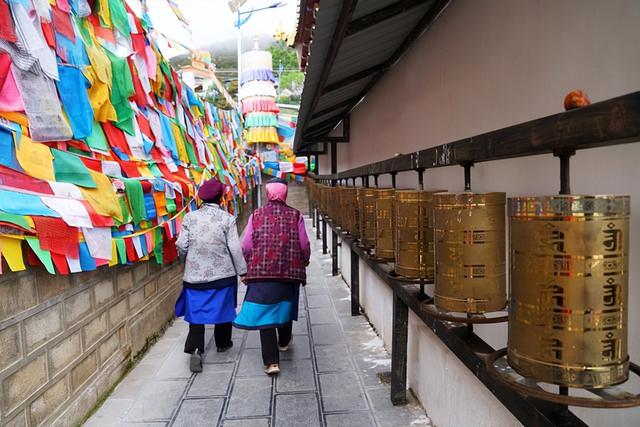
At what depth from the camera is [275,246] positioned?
3975 millimetres

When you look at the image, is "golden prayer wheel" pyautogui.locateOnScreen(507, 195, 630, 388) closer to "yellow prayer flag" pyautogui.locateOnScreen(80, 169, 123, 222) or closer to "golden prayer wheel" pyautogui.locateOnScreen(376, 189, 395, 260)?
"golden prayer wheel" pyautogui.locateOnScreen(376, 189, 395, 260)

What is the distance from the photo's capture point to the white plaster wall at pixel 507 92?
4.73 feet

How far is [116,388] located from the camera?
3744 millimetres

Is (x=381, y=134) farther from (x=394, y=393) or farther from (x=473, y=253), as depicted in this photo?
(x=473, y=253)

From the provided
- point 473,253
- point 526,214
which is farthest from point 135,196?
point 526,214

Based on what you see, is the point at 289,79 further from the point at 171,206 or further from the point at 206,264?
the point at 206,264

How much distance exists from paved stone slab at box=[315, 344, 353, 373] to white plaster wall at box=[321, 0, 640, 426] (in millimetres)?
727

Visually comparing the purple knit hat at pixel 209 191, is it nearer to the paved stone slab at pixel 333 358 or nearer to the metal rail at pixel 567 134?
the paved stone slab at pixel 333 358

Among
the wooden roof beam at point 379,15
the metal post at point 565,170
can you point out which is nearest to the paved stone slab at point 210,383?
the wooden roof beam at point 379,15

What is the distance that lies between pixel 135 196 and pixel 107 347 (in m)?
1.29

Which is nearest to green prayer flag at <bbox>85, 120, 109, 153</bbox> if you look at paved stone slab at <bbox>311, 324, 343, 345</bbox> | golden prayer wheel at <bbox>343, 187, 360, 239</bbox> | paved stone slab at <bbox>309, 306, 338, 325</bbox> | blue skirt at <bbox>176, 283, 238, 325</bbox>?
blue skirt at <bbox>176, 283, 238, 325</bbox>

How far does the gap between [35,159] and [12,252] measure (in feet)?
1.96

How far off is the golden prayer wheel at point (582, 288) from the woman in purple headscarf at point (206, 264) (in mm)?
3374

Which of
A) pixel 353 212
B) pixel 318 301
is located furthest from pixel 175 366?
pixel 318 301
